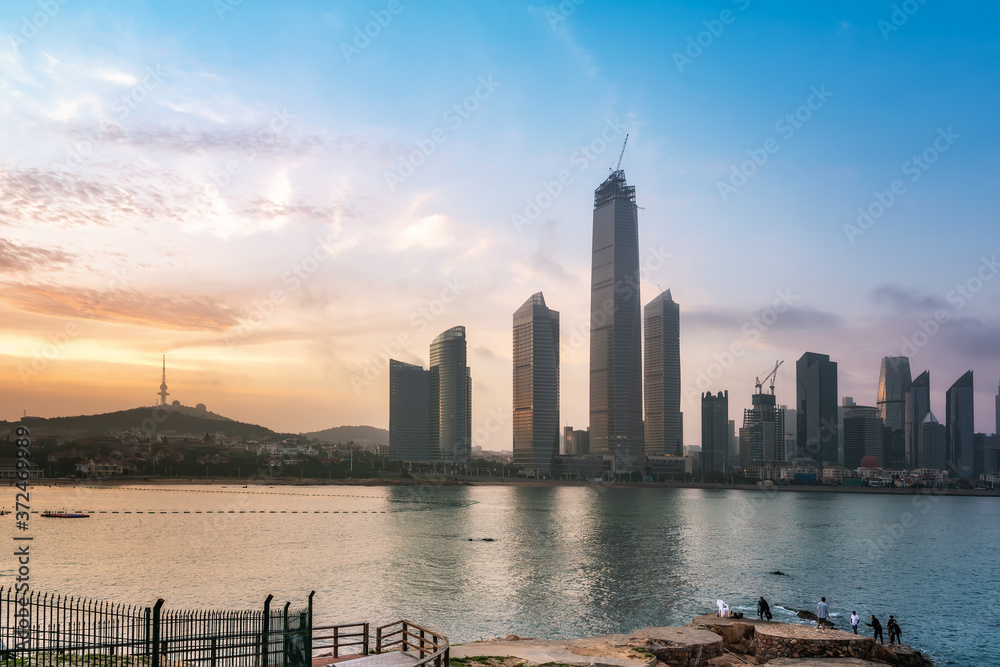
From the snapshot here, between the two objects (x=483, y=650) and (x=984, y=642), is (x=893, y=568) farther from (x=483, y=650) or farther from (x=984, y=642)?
(x=483, y=650)

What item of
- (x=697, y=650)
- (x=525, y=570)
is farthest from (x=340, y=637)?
(x=525, y=570)

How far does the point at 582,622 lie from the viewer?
5341 cm

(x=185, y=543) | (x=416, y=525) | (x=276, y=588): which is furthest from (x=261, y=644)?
(x=416, y=525)

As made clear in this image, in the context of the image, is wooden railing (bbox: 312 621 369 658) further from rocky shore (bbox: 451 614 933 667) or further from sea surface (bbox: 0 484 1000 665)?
sea surface (bbox: 0 484 1000 665)

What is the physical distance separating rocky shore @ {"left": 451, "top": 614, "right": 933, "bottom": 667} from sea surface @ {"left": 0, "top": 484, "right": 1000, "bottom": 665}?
480 inches

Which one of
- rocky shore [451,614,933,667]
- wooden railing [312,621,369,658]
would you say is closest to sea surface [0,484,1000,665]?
wooden railing [312,621,369,658]

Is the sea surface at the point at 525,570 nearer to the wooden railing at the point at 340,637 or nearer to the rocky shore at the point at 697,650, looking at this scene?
the wooden railing at the point at 340,637

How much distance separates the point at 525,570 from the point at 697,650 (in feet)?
155

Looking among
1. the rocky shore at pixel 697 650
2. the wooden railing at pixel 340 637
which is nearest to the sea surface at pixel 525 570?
the wooden railing at pixel 340 637

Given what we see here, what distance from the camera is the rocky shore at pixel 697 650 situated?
3125 cm

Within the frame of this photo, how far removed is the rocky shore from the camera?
1230 inches

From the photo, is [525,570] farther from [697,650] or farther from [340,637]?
[340,637]

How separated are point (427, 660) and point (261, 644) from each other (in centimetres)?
714

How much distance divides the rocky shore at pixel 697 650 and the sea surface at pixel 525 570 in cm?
1220
